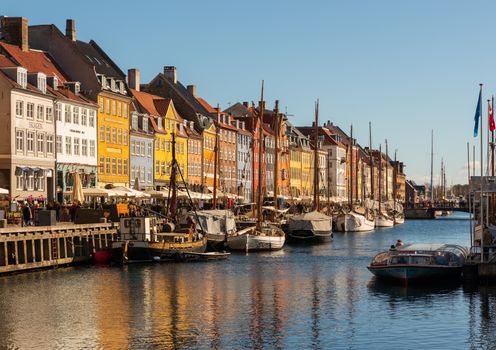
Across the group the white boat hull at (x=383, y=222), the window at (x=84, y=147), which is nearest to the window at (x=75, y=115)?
the window at (x=84, y=147)

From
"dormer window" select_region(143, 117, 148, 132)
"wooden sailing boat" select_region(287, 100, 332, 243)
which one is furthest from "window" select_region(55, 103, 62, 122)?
"wooden sailing boat" select_region(287, 100, 332, 243)

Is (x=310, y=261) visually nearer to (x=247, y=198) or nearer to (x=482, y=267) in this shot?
(x=482, y=267)

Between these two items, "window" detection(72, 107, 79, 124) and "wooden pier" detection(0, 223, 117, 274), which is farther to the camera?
"window" detection(72, 107, 79, 124)

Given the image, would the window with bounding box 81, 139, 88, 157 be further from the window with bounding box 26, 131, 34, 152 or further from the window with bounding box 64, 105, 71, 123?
the window with bounding box 26, 131, 34, 152

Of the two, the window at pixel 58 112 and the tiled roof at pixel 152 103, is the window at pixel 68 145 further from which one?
the tiled roof at pixel 152 103

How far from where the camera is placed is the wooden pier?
5647 cm

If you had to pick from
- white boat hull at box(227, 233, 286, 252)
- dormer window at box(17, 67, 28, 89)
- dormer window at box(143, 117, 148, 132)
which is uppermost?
dormer window at box(17, 67, 28, 89)

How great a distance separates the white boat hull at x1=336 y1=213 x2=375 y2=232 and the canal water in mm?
63043

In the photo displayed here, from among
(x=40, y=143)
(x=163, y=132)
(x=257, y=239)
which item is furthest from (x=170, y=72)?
(x=257, y=239)

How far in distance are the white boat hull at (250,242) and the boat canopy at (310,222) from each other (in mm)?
16311

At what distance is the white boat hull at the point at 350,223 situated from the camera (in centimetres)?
12550

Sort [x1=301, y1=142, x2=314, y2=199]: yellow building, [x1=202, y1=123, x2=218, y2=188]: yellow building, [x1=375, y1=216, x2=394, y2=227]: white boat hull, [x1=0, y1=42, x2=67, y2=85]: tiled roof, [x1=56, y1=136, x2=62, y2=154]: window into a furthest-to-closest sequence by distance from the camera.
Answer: [x1=301, y1=142, x2=314, y2=199]: yellow building
[x1=375, y1=216, x2=394, y2=227]: white boat hull
[x1=202, y1=123, x2=218, y2=188]: yellow building
[x1=56, y1=136, x2=62, y2=154]: window
[x1=0, y1=42, x2=67, y2=85]: tiled roof

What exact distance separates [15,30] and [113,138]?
16354 millimetres

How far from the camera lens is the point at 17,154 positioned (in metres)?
81.1
